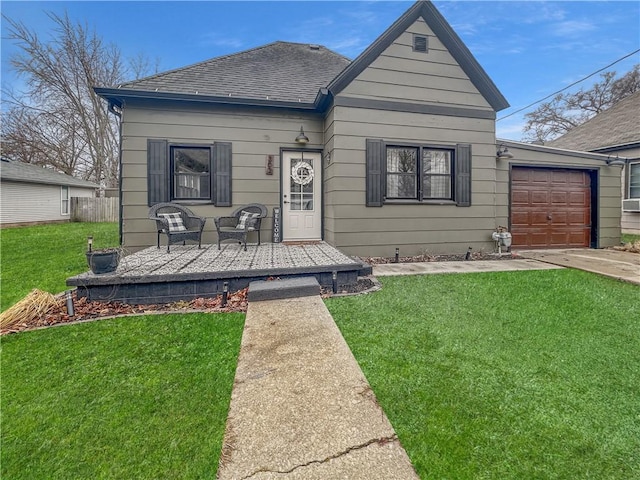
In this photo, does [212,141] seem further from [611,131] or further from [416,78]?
[611,131]

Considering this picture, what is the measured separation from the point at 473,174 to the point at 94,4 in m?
17.1

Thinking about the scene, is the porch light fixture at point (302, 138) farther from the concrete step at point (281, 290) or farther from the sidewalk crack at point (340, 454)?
the sidewalk crack at point (340, 454)

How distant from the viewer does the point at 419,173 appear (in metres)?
6.27

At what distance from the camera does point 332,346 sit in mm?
2434

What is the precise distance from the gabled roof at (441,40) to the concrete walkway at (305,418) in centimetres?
493

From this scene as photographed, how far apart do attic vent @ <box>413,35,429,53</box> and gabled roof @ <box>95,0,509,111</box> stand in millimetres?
266

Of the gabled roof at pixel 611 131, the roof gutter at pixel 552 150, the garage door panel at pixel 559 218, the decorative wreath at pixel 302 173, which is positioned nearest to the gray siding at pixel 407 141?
the decorative wreath at pixel 302 173

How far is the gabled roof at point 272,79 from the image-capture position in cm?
575

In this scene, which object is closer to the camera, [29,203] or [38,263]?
[38,263]

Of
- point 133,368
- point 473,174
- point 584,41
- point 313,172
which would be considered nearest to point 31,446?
point 133,368

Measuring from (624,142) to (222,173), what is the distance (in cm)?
1186

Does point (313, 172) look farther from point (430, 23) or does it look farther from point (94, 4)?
point (94, 4)

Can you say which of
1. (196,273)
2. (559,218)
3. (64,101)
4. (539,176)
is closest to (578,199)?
(559,218)

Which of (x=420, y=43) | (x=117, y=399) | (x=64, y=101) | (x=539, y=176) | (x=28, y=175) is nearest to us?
(x=117, y=399)
